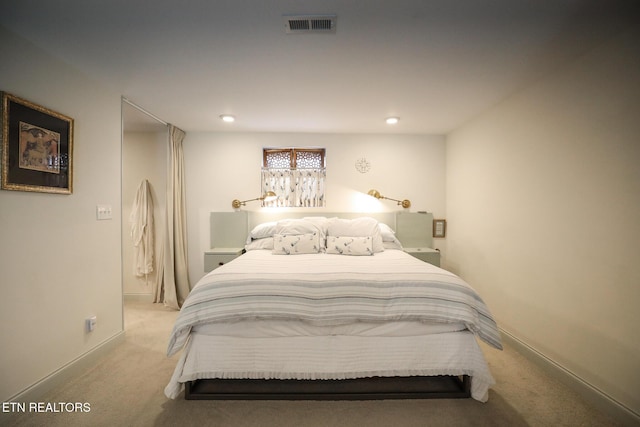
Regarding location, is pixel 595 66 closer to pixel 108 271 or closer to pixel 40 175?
pixel 40 175

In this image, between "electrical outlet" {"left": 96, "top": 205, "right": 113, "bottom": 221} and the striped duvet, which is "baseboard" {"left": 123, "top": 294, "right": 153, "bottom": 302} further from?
the striped duvet

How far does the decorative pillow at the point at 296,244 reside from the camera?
9.92 feet

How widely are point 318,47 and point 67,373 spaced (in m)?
2.84

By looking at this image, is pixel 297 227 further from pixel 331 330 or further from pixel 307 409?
pixel 307 409

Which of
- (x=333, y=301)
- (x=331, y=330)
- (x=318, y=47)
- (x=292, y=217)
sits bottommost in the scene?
(x=331, y=330)

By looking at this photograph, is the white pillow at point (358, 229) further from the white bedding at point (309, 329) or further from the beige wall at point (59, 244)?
the beige wall at point (59, 244)

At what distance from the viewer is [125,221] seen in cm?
381

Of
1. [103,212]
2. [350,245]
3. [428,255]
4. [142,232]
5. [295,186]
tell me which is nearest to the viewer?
[103,212]

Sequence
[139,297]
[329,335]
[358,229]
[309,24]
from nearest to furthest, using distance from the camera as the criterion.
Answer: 1. [309,24]
2. [329,335]
3. [358,229]
4. [139,297]

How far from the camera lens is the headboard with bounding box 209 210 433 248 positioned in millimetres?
3805

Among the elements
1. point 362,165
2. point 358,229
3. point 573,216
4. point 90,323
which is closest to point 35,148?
point 90,323

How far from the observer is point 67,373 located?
2.04 meters

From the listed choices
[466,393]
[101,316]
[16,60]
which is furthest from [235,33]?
[466,393]

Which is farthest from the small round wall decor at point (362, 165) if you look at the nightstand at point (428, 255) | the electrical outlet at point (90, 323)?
the electrical outlet at point (90, 323)
